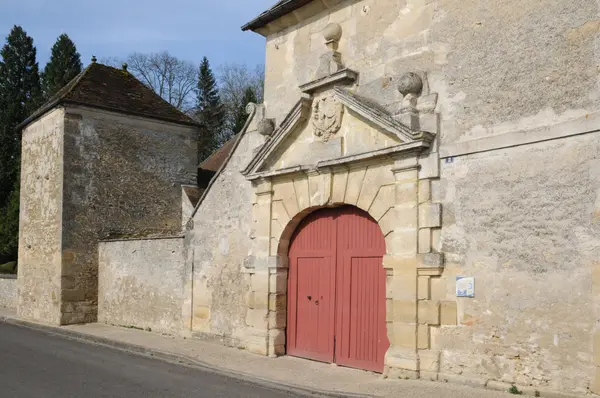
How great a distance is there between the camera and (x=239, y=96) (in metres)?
38.5

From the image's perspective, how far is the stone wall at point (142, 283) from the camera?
36.5 feet

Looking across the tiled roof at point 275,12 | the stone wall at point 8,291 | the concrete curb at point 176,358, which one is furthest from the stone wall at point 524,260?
the stone wall at point 8,291

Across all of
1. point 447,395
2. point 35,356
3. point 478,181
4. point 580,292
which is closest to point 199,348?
point 35,356

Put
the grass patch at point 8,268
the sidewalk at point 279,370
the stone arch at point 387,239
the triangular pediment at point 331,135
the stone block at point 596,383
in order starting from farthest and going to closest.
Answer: the grass patch at point 8,268 → the triangular pediment at point 331,135 → the stone arch at point 387,239 → the sidewalk at point 279,370 → the stone block at point 596,383

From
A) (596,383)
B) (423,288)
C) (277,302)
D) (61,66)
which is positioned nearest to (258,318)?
(277,302)

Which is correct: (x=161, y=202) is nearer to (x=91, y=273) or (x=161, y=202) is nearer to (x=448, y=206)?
(x=91, y=273)

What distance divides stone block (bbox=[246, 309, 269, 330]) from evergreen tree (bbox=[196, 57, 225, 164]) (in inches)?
1028

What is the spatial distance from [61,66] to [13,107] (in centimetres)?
413

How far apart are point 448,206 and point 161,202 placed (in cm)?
980

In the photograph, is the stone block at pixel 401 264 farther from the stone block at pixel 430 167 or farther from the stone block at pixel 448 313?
the stone block at pixel 430 167

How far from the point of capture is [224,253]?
32.9ft

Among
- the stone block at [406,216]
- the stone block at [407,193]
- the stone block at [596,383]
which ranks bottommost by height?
the stone block at [596,383]

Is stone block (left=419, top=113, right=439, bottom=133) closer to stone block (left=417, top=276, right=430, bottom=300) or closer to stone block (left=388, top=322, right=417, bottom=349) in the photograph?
stone block (left=417, top=276, right=430, bottom=300)

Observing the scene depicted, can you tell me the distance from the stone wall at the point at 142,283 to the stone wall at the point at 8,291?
19.9 feet
